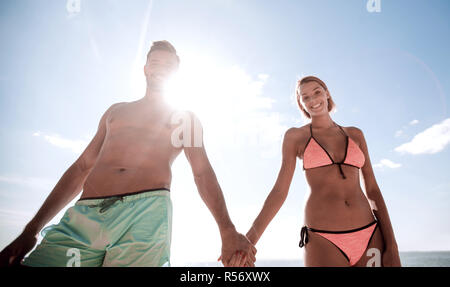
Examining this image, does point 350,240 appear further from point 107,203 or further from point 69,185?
point 69,185

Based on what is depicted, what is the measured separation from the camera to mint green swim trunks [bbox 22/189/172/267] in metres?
2.09

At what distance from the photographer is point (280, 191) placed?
320 cm

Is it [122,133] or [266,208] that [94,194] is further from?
[266,208]

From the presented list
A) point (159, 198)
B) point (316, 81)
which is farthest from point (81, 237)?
point (316, 81)

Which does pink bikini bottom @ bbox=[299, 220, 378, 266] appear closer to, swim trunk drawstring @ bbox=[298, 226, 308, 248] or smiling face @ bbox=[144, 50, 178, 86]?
swim trunk drawstring @ bbox=[298, 226, 308, 248]

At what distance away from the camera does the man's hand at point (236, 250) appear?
176 cm

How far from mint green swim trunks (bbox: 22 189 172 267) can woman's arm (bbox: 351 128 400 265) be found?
2.55 meters

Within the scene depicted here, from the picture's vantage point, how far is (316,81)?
160 inches

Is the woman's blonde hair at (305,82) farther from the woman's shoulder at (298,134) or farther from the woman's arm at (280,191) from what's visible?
the woman's arm at (280,191)

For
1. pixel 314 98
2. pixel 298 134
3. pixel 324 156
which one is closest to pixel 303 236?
pixel 324 156

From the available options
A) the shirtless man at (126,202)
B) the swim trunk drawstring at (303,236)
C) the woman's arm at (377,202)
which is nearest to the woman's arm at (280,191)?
the swim trunk drawstring at (303,236)

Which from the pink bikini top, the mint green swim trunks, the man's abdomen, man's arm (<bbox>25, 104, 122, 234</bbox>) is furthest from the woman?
man's arm (<bbox>25, 104, 122, 234</bbox>)

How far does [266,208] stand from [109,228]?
5.52 ft

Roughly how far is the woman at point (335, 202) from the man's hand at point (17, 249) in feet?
6.75
